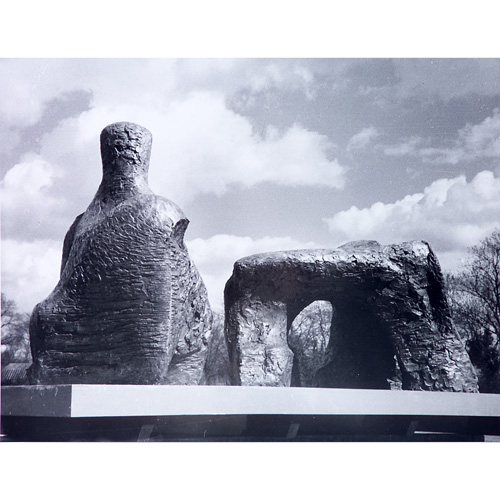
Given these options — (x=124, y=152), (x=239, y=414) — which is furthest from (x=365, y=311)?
(x=124, y=152)

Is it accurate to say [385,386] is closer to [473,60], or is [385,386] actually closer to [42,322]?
[42,322]

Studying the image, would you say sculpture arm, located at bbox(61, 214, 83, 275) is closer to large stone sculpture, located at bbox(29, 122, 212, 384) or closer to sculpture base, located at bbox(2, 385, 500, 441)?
large stone sculpture, located at bbox(29, 122, 212, 384)

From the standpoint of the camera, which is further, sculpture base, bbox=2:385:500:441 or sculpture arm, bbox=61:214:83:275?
sculpture arm, bbox=61:214:83:275

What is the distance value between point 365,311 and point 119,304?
1821 millimetres

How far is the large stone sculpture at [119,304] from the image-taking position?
4.63 metres

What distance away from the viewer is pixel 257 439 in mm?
4691

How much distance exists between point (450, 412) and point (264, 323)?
4.08 feet

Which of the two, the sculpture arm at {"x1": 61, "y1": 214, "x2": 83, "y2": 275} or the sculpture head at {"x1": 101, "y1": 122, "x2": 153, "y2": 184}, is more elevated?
the sculpture head at {"x1": 101, "y1": 122, "x2": 153, "y2": 184}

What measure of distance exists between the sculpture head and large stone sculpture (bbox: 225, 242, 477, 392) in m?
0.87

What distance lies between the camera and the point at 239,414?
14.7 ft

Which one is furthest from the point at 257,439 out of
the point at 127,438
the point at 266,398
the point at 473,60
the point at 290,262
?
the point at 473,60

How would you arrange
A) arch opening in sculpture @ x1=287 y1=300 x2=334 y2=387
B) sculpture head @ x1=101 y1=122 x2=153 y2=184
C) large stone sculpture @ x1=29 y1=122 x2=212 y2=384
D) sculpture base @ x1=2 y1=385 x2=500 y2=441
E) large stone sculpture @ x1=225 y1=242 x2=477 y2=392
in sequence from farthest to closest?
arch opening in sculpture @ x1=287 y1=300 x2=334 y2=387
large stone sculpture @ x1=225 y1=242 x2=477 y2=392
sculpture head @ x1=101 y1=122 x2=153 y2=184
large stone sculpture @ x1=29 y1=122 x2=212 y2=384
sculpture base @ x1=2 y1=385 x2=500 y2=441

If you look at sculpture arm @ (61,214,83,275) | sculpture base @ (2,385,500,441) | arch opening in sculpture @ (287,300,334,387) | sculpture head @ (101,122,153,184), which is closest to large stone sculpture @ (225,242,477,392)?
sculpture base @ (2,385,500,441)

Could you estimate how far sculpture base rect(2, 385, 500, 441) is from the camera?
401 centimetres
